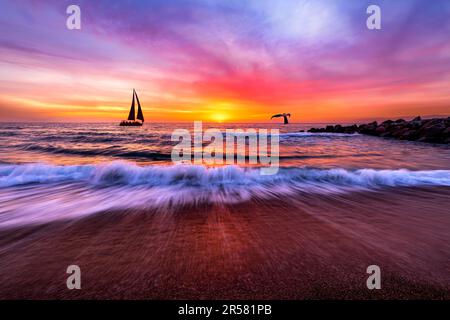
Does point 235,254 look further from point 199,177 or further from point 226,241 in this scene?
point 199,177

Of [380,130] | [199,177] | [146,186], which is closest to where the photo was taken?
[146,186]

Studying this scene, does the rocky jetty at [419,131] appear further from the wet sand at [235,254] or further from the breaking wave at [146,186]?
the wet sand at [235,254]

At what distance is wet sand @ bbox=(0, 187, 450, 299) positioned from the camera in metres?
1.81

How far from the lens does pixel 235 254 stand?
7.82ft

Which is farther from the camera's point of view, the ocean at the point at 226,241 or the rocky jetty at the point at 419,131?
the rocky jetty at the point at 419,131

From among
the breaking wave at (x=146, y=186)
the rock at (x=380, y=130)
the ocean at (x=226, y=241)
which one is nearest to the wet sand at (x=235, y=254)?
the ocean at (x=226, y=241)

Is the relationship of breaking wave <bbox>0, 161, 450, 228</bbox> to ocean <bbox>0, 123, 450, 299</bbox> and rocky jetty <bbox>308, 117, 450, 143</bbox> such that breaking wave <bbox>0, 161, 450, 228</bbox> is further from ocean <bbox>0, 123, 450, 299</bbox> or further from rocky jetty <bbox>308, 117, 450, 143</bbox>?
rocky jetty <bbox>308, 117, 450, 143</bbox>

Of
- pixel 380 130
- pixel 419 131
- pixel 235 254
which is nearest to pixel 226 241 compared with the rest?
pixel 235 254

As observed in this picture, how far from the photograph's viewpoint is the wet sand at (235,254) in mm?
1814

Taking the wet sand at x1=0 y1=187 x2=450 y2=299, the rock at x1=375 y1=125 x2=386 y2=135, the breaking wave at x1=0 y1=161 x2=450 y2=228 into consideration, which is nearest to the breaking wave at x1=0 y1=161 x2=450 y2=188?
the breaking wave at x1=0 y1=161 x2=450 y2=228
